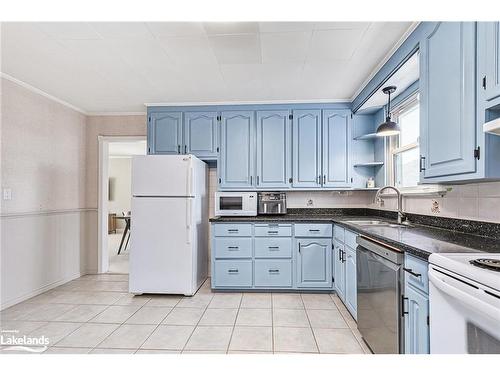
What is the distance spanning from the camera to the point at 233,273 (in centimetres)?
319

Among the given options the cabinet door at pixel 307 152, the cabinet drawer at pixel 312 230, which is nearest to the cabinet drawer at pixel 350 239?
the cabinet drawer at pixel 312 230

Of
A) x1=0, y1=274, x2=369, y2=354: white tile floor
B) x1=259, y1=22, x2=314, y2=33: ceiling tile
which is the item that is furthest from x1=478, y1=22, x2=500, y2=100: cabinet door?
x1=0, y1=274, x2=369, y2=354: white tile floor

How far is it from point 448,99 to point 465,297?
1.15 m

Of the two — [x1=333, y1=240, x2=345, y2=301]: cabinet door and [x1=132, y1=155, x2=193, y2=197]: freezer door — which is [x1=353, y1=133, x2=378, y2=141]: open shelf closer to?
[x1=333, y1=240, x2=345, y2=301]: cabinet door

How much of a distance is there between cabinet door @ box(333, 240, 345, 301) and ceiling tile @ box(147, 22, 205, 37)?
7.91 ft

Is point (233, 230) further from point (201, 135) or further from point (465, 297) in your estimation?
point (465, 297)

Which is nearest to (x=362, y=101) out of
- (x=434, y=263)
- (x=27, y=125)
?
(x=434, y=263)

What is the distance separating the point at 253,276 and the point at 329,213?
4.65 ft

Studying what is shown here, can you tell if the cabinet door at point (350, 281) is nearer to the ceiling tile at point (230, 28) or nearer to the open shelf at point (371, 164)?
the open shelf at point (371, 164)

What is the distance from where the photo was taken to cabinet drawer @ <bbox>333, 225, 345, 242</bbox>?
275cm

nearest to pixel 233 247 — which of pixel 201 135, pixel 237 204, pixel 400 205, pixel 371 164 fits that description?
pixel 237 204

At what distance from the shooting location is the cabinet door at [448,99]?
4.60 feet
